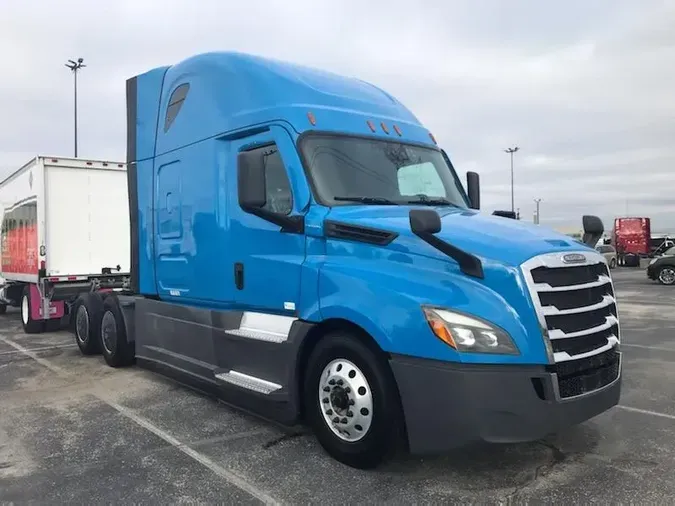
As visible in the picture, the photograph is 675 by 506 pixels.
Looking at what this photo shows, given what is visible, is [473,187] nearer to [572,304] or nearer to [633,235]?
[572,304]

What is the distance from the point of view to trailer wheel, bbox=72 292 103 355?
870 cm

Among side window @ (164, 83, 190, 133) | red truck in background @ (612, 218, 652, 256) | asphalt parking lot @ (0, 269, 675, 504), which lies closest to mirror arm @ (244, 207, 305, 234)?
asphalt parking lot @ (0, 269, 675, 504)

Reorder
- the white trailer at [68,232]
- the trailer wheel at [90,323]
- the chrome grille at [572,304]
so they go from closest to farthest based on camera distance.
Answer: the chrome grille at [572,304], the trailer wheel at [90,323], the white trailer at [68,232]

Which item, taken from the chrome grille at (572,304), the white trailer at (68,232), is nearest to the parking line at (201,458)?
the chrome grille at (572,304)

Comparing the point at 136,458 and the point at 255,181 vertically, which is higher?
the point at 255,181

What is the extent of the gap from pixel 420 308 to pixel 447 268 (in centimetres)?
33

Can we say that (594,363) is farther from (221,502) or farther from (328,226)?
(221,502)

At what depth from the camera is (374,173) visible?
503cm

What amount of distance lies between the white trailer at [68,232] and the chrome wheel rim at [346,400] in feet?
23.3

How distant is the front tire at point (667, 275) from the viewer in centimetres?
2347

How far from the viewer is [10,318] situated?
49.3ft

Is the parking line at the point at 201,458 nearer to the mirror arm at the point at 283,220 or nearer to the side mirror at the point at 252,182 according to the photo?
the mirror arm at the point at 283,220

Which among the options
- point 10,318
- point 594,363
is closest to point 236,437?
point 594,363

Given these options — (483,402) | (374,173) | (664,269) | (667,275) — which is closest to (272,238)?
(374,173)
